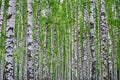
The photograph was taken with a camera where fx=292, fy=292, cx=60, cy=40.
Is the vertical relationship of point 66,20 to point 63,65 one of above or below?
above

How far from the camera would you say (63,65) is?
3622 centimetres

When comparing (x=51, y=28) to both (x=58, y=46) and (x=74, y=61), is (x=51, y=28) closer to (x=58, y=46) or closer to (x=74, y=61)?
(x=58, y=46)

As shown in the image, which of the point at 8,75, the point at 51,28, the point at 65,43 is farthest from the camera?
the point at 65,43

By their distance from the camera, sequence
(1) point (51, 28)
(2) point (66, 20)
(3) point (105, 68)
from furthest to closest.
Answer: (2) point (66, 20) → (1) point (51, 28) → (3) point (105, 68)

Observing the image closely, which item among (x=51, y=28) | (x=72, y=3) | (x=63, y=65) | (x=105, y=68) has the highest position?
(x=72, y=3)

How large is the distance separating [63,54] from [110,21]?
7.78 metres

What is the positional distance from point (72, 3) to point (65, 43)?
5.00 meters

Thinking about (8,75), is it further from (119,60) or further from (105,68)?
(119,60)

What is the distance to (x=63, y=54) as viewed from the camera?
3494 centimetres

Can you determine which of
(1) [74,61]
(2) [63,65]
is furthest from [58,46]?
(1) [74,61]

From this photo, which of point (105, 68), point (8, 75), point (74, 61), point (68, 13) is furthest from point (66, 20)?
point (8, 75)

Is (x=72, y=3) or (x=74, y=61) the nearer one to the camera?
(x=74, y=61)

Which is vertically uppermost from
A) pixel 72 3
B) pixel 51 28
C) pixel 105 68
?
pixel 72 3

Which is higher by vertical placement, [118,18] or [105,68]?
[118,18]
